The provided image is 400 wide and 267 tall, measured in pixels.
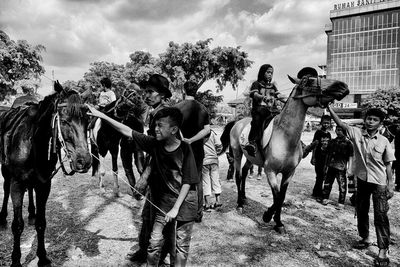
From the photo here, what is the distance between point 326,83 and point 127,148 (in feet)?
13.3

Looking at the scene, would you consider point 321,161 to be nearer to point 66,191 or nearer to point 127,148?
point 127,148

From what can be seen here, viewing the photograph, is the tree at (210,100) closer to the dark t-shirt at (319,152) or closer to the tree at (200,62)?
the tree at (200,62)

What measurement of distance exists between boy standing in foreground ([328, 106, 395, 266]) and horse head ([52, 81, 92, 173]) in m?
3.34

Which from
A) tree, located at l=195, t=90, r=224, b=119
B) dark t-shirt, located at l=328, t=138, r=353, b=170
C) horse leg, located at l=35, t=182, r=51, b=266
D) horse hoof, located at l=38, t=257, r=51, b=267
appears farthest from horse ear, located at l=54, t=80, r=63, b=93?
tree, located at l=195, t=90, r=224, b=119

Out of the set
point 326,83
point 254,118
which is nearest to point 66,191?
point 254,118

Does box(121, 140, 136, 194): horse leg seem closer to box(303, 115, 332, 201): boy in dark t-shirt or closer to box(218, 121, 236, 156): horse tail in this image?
box(218, 121, 236, 156): horse tail

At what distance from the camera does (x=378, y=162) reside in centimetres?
391

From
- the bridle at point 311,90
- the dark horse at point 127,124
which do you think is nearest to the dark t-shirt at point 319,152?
the bridle at point 311,90

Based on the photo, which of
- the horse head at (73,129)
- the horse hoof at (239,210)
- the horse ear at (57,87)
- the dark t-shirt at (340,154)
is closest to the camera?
the horse head at (73,129)

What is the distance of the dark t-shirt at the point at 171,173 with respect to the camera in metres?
2.73

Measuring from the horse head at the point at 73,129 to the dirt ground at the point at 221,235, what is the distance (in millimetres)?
1581

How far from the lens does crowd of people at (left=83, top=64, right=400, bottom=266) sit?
2.74 meters

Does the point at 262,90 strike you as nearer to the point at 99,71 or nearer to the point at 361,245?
the point at 361,245

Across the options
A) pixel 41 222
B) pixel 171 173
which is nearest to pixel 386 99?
pixel 171 173
